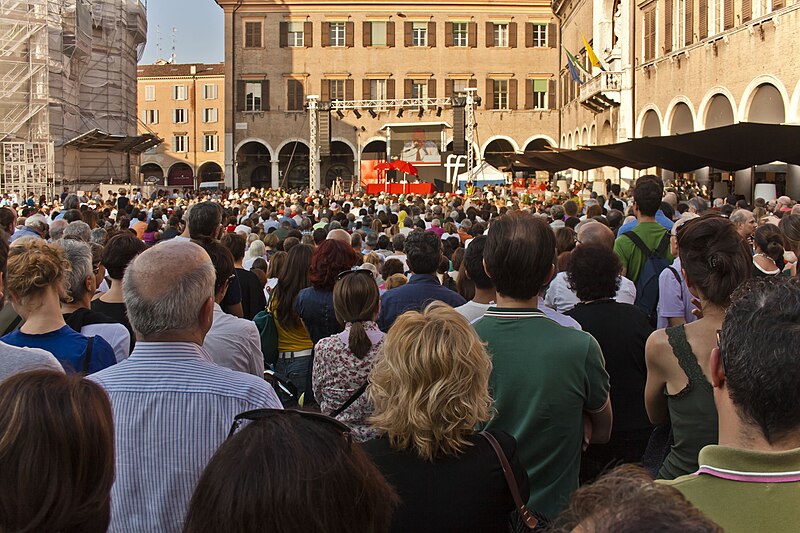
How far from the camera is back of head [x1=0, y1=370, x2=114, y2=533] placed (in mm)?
1675

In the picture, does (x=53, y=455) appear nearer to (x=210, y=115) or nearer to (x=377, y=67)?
(x=377, y=67)

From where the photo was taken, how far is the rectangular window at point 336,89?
164 ft

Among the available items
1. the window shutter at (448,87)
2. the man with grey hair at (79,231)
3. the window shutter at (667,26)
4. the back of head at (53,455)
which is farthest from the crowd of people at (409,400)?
the window shutter at (448,87)

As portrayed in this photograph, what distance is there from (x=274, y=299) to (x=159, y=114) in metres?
64.2

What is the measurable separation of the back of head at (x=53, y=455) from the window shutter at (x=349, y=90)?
161ft

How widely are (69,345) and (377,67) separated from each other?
47706 mm

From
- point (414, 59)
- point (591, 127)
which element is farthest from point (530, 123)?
Answer: point (591, 127)

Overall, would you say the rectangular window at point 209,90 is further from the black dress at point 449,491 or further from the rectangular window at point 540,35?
the black dress at point 449,491

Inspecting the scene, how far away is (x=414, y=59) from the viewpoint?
50031 millimetres

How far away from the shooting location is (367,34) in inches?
1969

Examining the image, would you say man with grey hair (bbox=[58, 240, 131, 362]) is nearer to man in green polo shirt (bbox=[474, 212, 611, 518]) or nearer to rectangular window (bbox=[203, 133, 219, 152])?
man in green polo shirt (bbox=[474, 212, 611, 518])

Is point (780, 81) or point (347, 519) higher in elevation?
point (780, 81)

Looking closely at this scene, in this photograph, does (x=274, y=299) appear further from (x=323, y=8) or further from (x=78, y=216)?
(x=323, y=8)

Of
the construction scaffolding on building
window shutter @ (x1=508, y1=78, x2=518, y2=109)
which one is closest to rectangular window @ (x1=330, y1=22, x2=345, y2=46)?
window shutter @ (x1=508, y1=78, x2=518, y2=109)
